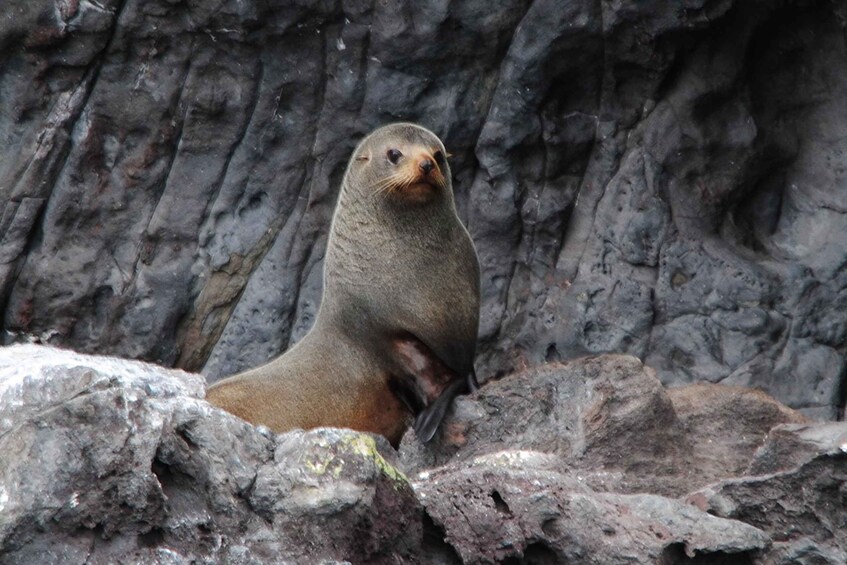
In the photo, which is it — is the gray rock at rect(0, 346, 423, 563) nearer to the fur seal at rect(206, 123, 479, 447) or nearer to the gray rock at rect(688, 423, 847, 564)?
the gray rock at rect(688, 423, 847, 564)

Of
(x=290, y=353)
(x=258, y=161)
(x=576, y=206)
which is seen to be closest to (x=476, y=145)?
(x=576, y=206)

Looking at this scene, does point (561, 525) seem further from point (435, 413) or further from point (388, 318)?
point (388, 318)

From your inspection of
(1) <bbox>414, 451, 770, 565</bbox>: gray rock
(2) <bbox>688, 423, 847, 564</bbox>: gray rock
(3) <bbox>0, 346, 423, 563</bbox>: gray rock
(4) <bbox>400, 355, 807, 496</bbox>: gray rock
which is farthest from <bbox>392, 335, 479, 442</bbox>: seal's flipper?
(3) <bbox>0, 346, 423, 563</bbox>: gray rock

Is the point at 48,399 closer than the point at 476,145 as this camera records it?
Yes

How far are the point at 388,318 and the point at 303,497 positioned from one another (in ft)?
10.5

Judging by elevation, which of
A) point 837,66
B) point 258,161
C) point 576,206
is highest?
point 837,66

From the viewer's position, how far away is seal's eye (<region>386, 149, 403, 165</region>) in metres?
7.12

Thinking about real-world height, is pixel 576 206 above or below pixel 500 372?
above

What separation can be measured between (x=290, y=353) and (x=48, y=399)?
2.86m

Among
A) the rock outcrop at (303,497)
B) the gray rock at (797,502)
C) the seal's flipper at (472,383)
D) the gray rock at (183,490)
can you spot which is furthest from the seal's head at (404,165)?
the gray rock at (183,490)

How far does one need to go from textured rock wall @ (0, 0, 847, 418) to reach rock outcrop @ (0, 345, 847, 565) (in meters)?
3.03

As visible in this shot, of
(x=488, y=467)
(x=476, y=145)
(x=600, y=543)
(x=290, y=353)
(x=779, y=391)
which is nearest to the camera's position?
(x=600, y=543)

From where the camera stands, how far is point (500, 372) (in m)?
8.60

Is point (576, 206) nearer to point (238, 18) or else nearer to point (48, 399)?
point (238, 18)
